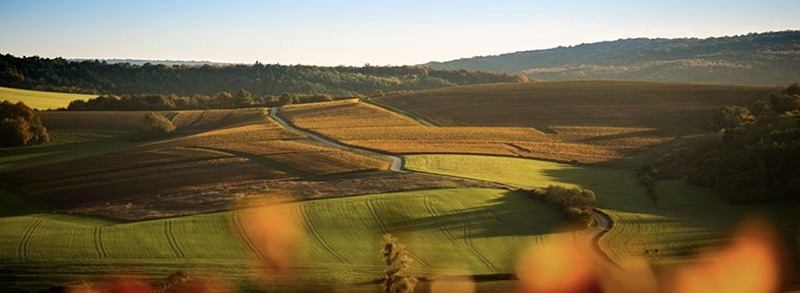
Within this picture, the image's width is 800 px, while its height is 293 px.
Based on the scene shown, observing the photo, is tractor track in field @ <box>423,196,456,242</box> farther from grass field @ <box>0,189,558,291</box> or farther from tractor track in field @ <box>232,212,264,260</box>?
tractor track in field @ <box>232,212,264,260</box>

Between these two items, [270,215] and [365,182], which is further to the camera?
[365,182]

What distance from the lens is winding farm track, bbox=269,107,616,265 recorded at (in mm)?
44062

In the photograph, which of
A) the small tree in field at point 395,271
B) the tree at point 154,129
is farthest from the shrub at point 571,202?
the tree at point 154,129

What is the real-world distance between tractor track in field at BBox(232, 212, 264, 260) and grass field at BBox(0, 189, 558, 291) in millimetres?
62

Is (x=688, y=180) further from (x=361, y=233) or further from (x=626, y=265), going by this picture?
(x=361, y=233)

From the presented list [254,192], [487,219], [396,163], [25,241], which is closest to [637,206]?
[487,219]

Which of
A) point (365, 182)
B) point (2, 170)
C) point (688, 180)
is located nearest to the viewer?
point (365, 182)

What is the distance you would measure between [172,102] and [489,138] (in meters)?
66.9

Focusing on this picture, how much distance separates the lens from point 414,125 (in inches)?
3654

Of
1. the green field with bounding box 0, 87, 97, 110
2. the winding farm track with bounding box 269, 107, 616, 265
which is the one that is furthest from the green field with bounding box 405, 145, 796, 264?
the green field with bounding box 0, 87, 97, 110

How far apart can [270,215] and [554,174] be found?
27.3m

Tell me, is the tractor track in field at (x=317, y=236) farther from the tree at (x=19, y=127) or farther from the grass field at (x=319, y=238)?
the tree at (x=19, y=127)

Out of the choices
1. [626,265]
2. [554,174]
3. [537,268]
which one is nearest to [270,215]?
[537,268]

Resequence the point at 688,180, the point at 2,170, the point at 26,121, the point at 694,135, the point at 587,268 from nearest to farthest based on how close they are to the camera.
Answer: the point at 587,268 < the point at 688,180 < the point at 2,170 < the point at 694,135 < the point at 26,121
